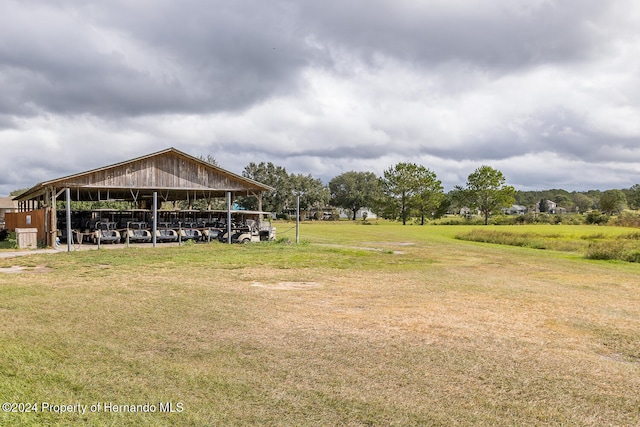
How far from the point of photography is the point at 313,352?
658cm

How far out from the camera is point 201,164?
27.3 meters

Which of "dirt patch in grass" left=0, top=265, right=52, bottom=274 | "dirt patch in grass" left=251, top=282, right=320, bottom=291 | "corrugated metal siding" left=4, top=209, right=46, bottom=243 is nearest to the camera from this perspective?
"dirt patch in grass" left=251, top=282, right=320, bottom=291

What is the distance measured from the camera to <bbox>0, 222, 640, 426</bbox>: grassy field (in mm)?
4730

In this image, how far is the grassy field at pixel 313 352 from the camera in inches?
186

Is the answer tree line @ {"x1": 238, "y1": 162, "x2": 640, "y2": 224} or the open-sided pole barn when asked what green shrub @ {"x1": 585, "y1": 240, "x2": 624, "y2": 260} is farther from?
tree line @ {"x1": 238, "y1": 162, "x2": 640, "y2": 224}

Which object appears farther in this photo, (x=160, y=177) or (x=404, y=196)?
(x=404, y=196)

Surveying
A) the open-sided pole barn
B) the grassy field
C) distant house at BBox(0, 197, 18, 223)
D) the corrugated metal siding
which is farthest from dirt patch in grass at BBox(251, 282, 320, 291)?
distant house at BBox(0, 197, 18, 223)

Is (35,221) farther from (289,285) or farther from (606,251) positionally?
(606,251)

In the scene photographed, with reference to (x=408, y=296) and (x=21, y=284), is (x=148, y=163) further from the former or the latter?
(x=408, y=296)

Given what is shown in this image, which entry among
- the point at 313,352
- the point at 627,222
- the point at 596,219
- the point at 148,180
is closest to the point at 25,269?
the point at 148,180

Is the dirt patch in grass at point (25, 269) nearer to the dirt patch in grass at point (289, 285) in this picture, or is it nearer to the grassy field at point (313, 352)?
the grassy field at point (313, 352)

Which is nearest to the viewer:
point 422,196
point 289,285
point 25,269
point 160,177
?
point 289,285

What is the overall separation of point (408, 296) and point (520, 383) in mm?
5813

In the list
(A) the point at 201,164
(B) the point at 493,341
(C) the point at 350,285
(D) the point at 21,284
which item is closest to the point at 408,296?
(C) the point at 350,285
